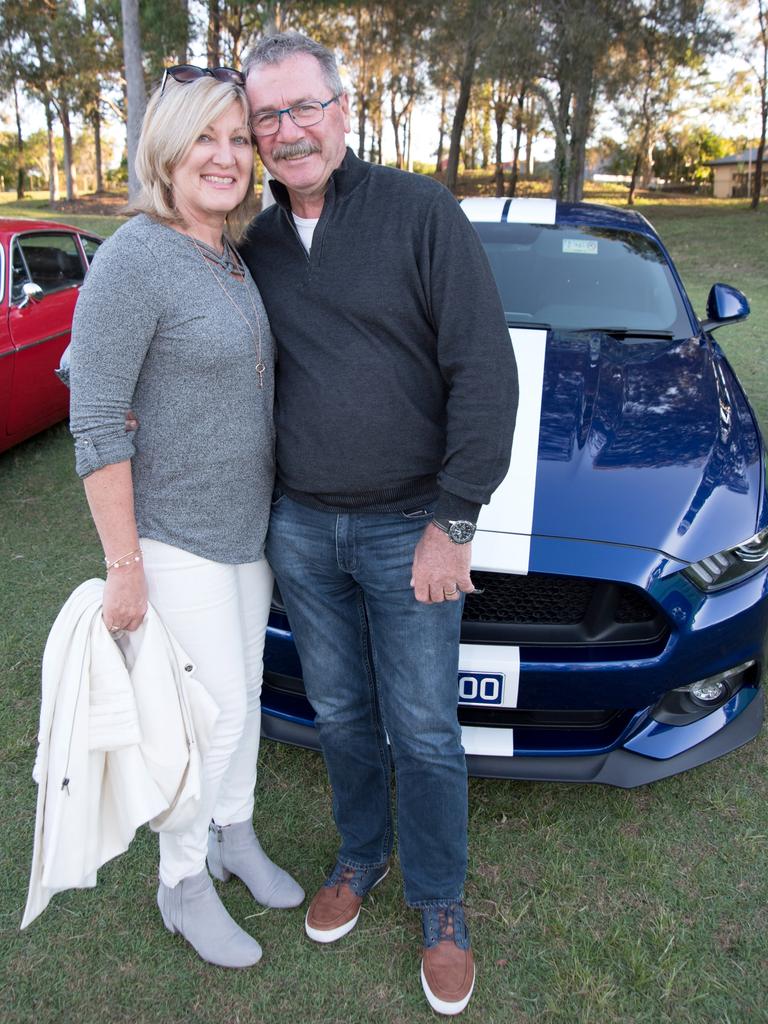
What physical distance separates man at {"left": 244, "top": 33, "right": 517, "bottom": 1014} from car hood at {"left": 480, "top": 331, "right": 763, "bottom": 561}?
459 mm

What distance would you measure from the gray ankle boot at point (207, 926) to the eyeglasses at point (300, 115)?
1.63 m

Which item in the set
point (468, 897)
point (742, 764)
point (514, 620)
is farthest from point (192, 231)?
point (742, 764)

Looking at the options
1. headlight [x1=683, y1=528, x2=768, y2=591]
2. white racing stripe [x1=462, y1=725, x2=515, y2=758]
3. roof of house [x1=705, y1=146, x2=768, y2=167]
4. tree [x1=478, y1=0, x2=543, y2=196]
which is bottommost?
white racing stripe [x1=462, y1=725, x2=515, y2=758]

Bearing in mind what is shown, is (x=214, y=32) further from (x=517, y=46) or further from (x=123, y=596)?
(x=123, y=596)

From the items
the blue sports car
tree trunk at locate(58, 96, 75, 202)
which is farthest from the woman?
tree trunk at locate(58, 96, 75, 202)

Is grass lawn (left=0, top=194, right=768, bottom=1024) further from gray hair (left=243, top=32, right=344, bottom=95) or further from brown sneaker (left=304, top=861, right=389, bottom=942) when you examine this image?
gray hair (left=243, top=32, right=344, bottom=95)

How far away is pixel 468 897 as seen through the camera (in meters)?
2.09

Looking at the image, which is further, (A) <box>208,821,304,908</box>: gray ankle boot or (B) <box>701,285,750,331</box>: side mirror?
(B) <box>701,285,750,331</box>: side mirror

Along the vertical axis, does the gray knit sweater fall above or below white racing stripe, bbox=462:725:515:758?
above

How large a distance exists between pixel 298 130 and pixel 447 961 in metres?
1.77

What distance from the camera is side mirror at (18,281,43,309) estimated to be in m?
5.00

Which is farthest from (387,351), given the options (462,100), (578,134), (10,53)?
(10,53)

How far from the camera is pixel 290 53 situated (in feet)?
5.31

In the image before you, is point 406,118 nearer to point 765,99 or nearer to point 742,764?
point 765,99
